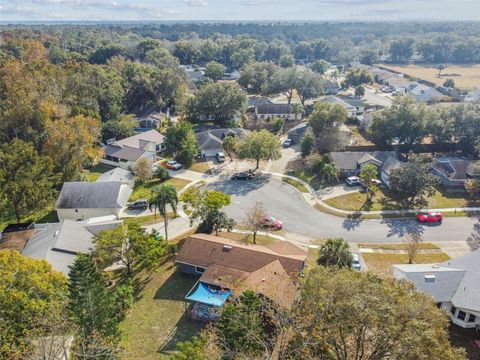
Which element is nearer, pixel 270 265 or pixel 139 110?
pixel 270 265

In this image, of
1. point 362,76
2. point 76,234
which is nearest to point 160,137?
point 76,234

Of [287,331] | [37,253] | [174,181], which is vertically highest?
[287,331]

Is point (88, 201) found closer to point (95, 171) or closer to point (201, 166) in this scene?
point (95, 171)

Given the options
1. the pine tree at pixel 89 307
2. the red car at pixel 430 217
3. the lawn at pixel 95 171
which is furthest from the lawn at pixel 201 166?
the pine tree at pixel 89 307

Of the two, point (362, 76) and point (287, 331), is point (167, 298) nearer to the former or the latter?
point (287, 331)

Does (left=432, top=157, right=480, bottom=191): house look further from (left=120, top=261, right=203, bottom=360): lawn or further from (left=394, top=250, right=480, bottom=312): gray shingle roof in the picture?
(left=120, top=261, right=203, bottom=360): lawn

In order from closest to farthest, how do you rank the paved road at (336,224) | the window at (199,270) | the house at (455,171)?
the window at (199,270), the paved road at (336,224), the house at (455,171)

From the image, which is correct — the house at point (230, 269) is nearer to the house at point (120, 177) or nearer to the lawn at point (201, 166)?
the house at point (120, 177)
